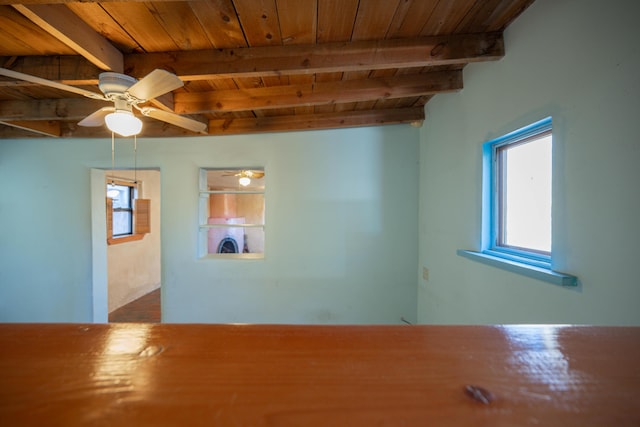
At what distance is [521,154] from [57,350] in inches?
80.2

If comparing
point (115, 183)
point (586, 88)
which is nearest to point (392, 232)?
point (586, 88)

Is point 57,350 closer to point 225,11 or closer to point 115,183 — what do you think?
point 225,11

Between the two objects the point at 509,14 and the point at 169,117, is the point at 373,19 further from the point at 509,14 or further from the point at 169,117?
the point at 169,117

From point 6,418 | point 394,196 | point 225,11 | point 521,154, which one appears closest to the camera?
point 6,418

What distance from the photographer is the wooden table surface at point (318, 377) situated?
0.78 ft

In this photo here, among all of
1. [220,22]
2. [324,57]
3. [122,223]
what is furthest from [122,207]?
[324,57]

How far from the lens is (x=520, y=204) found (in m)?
1.50

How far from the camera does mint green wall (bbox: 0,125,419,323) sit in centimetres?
260

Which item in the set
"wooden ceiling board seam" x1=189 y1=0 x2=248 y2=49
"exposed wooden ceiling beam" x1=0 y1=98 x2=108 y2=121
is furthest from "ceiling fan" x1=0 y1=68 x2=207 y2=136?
"exposed wooden ceiling beam" x1=0 y1=98 x2=108 y2=121

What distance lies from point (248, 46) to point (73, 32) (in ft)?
2.77

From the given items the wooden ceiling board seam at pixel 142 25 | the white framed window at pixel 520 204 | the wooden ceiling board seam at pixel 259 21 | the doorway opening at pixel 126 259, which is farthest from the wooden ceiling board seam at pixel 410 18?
the doorway opening at pixel 126 259

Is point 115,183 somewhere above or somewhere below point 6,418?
above

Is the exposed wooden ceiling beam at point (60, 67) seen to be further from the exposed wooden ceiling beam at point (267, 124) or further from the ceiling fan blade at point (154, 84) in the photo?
the exposed wooden ceiling beam at point (267, 124)

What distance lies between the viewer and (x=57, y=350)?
31 cm
